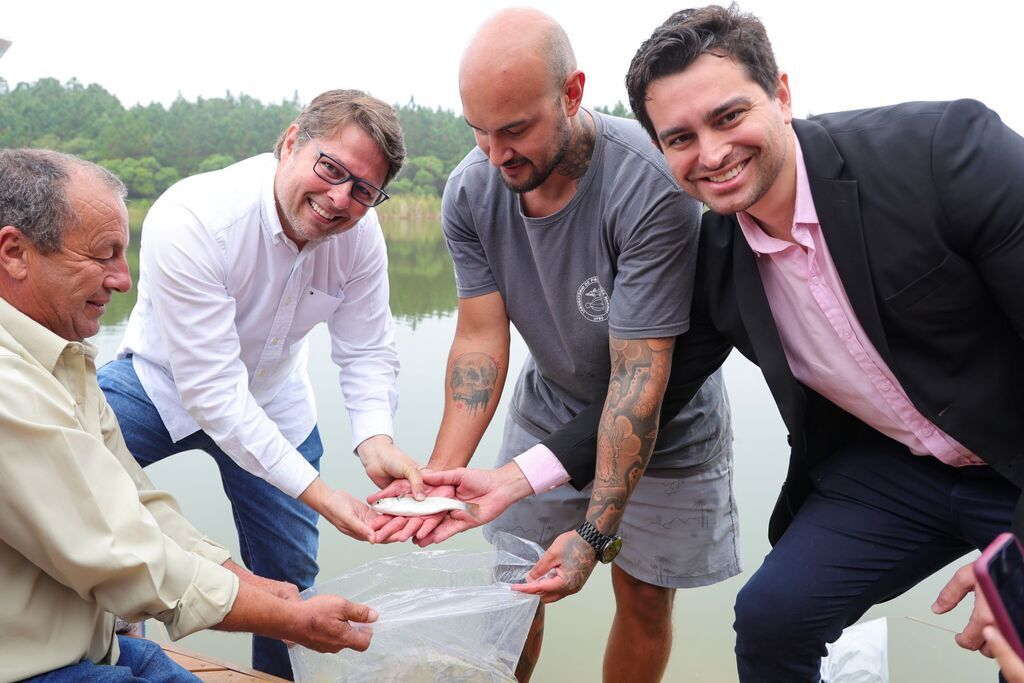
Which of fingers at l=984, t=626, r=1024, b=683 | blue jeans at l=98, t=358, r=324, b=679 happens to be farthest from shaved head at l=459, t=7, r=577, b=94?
fingers at l=984, t=626, r=1024, b=683

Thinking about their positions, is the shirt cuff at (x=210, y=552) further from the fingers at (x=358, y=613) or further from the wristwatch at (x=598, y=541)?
the wristwatch at (x=598, y=541)

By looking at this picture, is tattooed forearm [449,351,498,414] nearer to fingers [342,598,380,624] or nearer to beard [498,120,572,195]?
beard [498,120,572,195]

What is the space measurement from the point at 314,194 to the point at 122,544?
1214 mm

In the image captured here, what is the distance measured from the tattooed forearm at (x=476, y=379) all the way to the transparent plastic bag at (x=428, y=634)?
64 centimetres

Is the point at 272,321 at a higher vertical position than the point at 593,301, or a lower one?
lower

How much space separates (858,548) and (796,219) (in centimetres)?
84

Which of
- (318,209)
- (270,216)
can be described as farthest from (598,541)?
(270,216)

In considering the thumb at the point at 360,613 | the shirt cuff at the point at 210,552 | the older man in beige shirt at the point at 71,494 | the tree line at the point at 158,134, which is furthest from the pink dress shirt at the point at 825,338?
the tree line at the point at 158,134

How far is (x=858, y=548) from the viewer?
2242mm

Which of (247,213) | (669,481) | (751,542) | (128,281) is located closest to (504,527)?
(669,481)

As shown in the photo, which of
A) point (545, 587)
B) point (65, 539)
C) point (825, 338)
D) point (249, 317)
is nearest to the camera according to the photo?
point (65, 539)

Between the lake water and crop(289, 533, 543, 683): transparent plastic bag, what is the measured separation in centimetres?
156

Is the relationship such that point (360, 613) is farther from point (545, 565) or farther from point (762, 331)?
point (762, 331)

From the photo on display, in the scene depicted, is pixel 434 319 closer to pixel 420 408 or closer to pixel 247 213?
pixel 420 408
